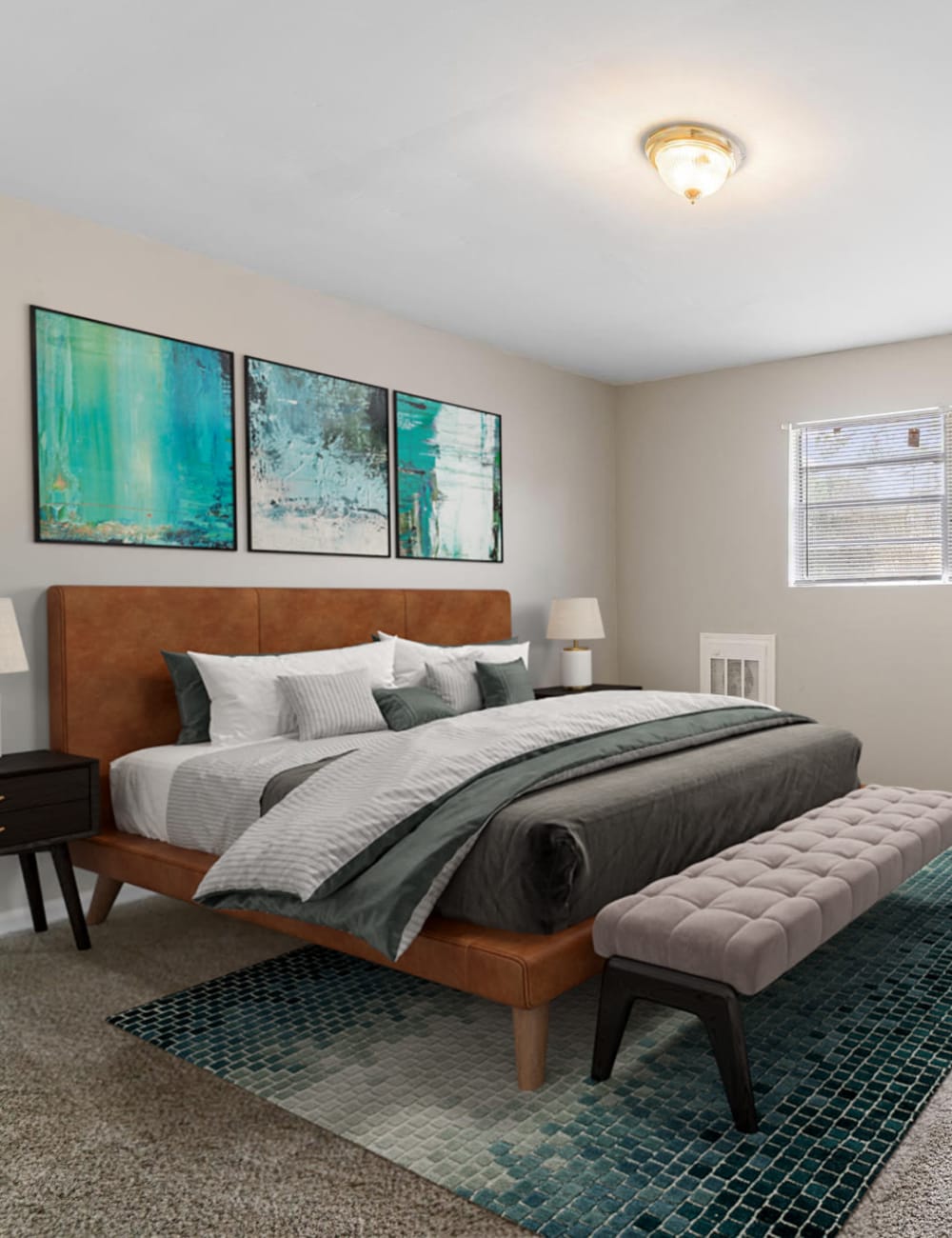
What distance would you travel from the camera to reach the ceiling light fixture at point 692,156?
3092 mm

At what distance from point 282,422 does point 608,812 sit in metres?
2.67

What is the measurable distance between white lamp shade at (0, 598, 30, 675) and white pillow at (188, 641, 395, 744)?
0.76 m

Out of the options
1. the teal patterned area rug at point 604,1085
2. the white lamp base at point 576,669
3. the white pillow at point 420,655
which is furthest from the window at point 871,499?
the teal patterned area rug at point 604,1085

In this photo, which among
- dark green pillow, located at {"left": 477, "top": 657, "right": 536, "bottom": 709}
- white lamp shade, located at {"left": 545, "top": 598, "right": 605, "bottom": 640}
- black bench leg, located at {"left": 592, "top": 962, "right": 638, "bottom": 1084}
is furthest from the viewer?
white lamp shade, located at {"left": 545, "top": 598, "right": 605, "bottom": 640}

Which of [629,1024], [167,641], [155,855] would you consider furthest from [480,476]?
[629,1024]

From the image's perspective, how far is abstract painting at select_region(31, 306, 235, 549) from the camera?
367 centimetres

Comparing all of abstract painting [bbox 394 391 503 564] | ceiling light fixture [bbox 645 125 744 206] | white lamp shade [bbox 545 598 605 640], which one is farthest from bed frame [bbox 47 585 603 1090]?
ceiling light fixture [bbox 645 125 744 206]

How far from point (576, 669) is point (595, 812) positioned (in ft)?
11.1

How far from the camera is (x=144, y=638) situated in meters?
3.89

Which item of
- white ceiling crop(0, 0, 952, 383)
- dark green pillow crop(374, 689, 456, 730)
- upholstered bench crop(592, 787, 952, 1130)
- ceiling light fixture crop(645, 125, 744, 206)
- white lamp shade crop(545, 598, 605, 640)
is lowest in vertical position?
upholstered bench crop(592, 787, 952, 1130)

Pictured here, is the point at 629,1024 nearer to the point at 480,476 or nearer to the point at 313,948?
the point at 313,948

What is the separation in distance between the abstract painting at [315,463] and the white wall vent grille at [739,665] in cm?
240

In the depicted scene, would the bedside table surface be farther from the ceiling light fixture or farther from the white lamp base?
the white lamp base

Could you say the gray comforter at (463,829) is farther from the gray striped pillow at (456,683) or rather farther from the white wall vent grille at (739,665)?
the white wall vent grille at (739,665)
